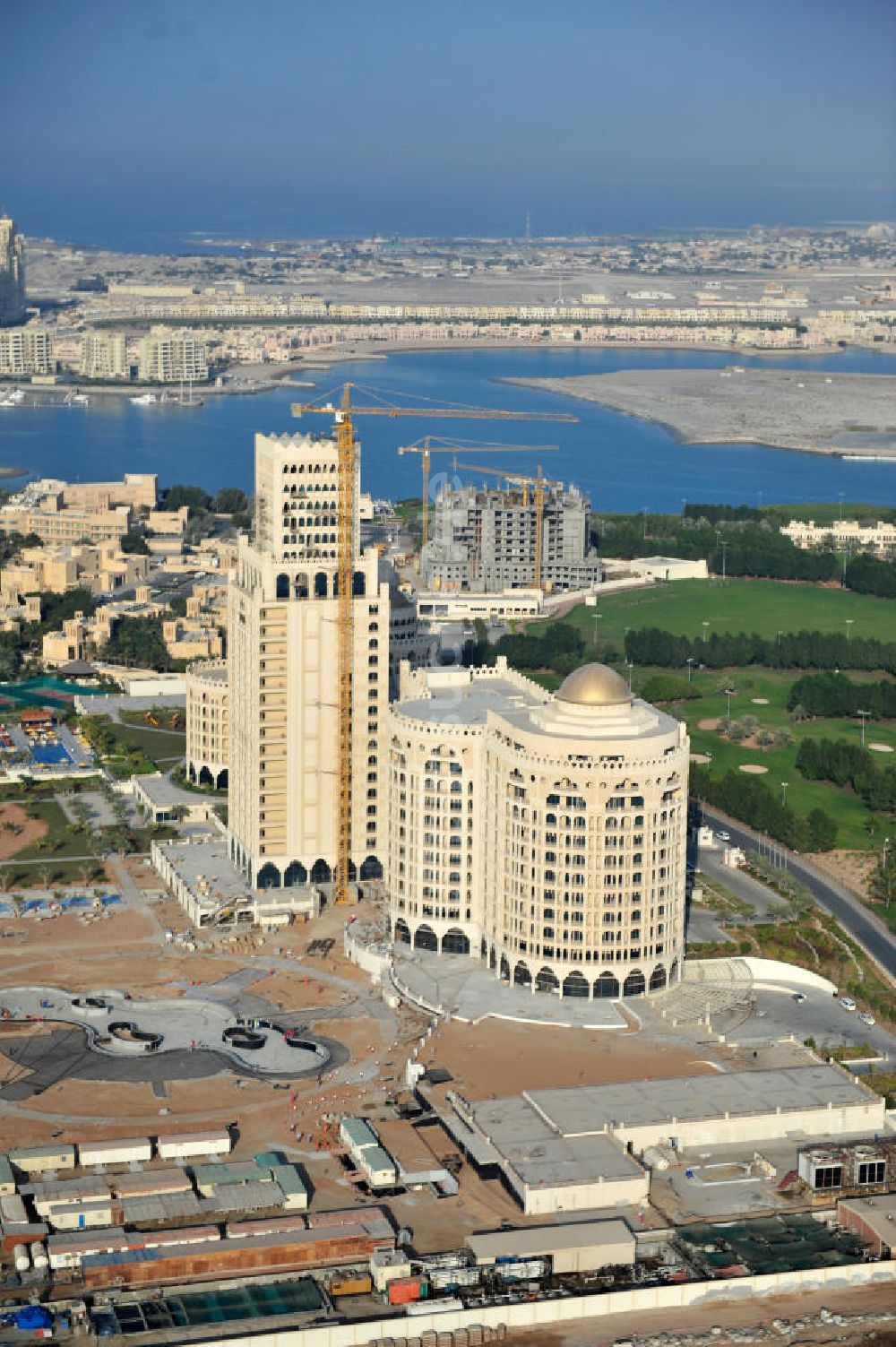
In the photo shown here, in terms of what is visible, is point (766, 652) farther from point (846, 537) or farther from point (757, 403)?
point (757, 403)

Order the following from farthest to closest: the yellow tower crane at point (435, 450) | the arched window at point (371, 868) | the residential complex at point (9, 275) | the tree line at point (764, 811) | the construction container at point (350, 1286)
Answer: the residential complex at point (9, 275) < the yellow tower crane at point (435, 450) < the tree line at point (764, 811) < the arched window at point (371, 868) < the construction container at point (350, 1286)

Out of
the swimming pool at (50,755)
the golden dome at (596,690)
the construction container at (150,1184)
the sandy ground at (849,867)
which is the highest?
the golden dome at (596,690)

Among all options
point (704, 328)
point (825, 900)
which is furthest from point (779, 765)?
point (704, 328)

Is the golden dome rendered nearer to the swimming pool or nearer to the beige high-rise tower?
the beige high-rise tower

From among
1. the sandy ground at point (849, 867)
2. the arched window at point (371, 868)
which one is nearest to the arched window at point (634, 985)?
Result: the arched window at point (371, 868)

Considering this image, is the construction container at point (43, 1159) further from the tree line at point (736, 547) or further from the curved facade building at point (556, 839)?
the tree line at point (736, 547)

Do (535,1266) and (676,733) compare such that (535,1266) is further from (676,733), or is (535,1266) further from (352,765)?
(352,765)

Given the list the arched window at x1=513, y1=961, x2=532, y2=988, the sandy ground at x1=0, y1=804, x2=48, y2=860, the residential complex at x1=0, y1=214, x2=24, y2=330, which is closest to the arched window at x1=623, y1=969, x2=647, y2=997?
the arched window at x1=513, y1=961, x2=532, y2=988
